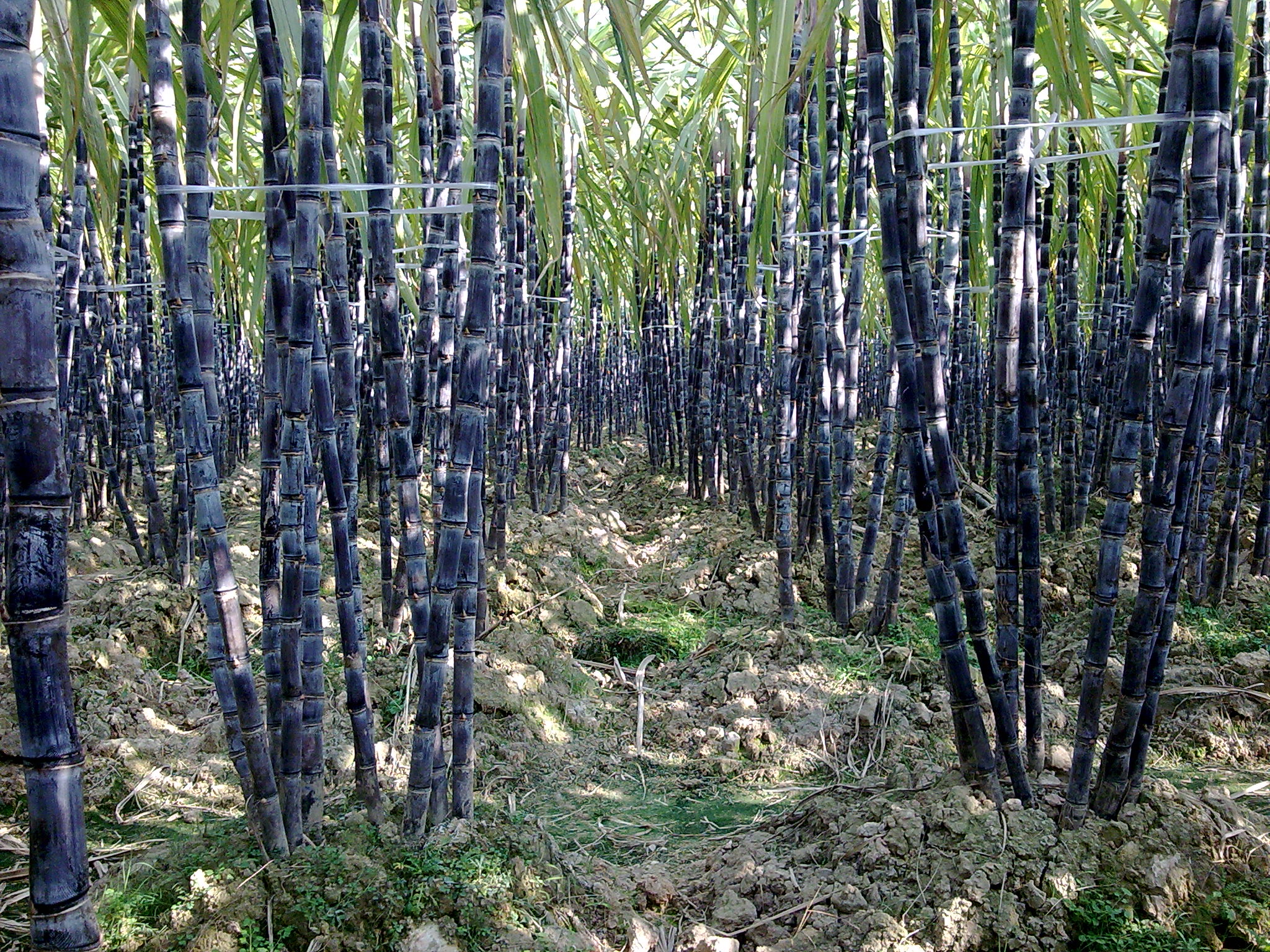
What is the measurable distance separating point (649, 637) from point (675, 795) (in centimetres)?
121

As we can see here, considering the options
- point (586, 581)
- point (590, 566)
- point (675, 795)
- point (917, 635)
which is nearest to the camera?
point (675, 795)

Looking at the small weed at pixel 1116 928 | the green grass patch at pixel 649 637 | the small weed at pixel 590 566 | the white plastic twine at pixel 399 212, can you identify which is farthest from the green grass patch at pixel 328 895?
the small weed at pixel 590 566

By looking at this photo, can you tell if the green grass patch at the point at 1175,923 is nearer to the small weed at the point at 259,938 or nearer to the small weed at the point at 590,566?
the small weed at the point at 259,938

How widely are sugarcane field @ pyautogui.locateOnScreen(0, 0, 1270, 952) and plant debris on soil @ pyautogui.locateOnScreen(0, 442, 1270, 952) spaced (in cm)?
1

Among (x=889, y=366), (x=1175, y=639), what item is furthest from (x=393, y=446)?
(x=1175, y=639)

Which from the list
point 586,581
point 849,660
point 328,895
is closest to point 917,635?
point 849,660

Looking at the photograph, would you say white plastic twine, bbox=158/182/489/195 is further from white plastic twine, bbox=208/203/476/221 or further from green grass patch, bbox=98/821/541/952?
green grass patch, bbox=98/821/541/952

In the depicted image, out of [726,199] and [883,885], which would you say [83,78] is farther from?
[726,199]

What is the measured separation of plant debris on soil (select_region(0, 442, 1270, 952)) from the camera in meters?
1.80

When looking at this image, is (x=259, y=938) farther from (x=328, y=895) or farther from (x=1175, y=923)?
(x=1175, y=923)

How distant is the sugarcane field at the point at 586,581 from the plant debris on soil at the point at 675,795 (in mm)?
13

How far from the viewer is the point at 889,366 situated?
13.9ft

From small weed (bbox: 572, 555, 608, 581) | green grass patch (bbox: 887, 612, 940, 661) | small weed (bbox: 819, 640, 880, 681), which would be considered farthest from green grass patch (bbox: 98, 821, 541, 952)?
small weed (bbox: 572, 555, 608, 581)

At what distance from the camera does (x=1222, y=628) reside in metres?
3.77
